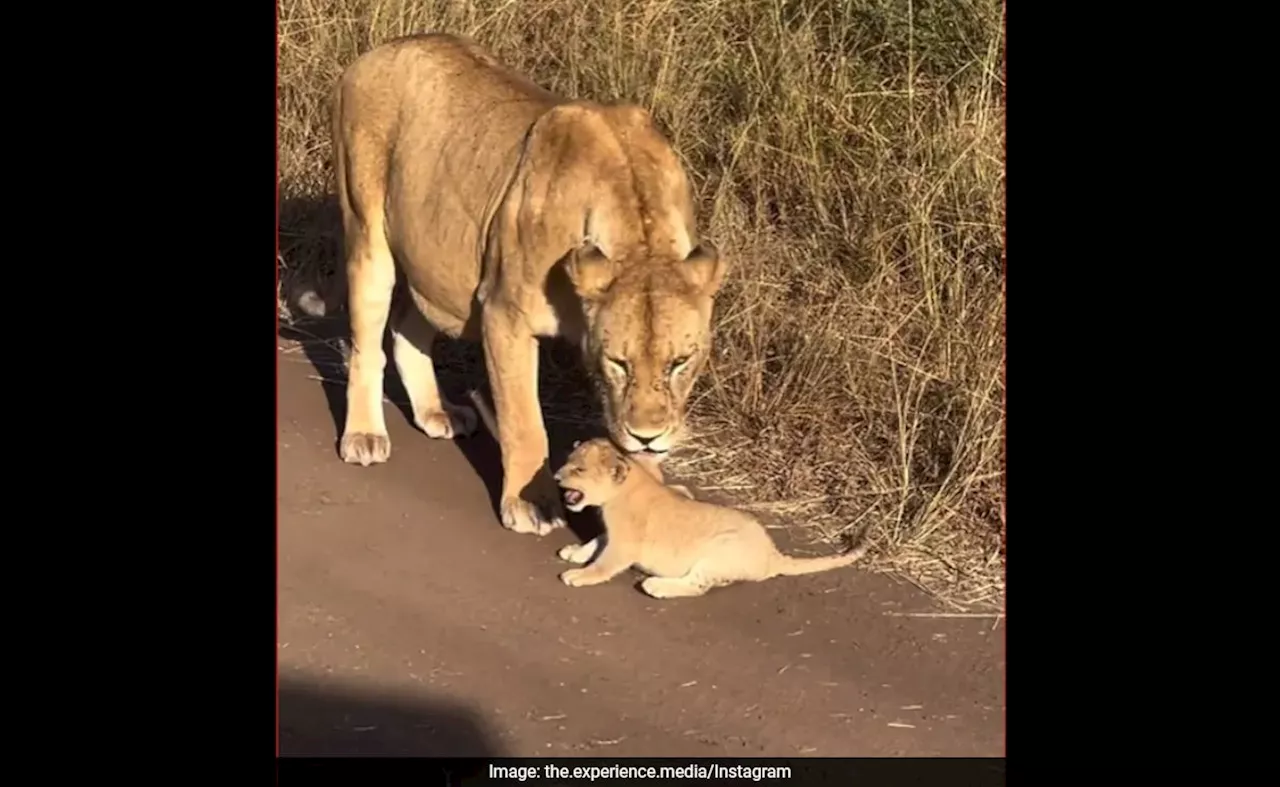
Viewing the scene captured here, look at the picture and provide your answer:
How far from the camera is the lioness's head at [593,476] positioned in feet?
16.8

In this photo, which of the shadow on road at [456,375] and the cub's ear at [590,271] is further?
the shadow on road at [456,375]

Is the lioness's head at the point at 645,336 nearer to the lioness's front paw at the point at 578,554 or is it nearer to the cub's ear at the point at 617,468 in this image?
the cub's ear at the point at 617,468

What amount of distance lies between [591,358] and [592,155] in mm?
714

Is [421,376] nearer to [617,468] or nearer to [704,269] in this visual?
[617,468]

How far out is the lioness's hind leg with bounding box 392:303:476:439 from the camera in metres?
6.34

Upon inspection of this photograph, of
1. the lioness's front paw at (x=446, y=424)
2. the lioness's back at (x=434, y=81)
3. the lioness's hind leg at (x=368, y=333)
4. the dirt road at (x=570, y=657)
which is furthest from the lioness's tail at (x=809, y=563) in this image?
the lioness's back at (x=434, y=81)

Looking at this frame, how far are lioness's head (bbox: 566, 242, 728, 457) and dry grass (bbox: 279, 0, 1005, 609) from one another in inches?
40.1

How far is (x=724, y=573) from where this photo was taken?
5.09 m

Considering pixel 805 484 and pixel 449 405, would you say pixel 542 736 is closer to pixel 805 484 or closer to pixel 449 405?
pixel 805 484

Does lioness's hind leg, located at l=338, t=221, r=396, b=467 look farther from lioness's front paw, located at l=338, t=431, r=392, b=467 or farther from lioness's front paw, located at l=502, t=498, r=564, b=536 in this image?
lioness's front paw, located at l=502, t=498, r=564, b=536

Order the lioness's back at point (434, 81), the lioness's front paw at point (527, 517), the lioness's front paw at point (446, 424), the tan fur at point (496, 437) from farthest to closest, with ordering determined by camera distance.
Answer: the lioness's front paw at point (446, 424), the lioness's back at point (434, 81), the lioness's front paw at point (527, 517), the tan fur at point (496, 437)

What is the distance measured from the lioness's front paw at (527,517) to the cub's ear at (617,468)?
0.48m

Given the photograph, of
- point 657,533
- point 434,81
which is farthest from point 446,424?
point 657,533

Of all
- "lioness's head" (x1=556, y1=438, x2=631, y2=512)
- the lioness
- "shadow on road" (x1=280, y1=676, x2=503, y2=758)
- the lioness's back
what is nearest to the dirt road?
"shadow on road" (x1=280, y1=676, x2=503, y2=758)
